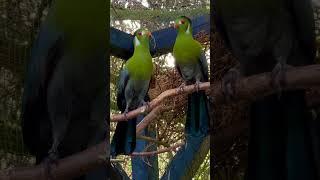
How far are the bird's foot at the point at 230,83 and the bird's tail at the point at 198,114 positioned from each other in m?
0.06

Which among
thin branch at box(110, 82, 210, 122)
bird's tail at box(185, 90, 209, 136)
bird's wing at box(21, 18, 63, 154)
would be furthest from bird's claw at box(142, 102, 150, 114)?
bird's wing at box(21, 18, 63, 154)

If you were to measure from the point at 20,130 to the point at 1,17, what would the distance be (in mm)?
283

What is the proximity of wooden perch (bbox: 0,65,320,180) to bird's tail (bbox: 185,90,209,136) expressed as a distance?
0.07 feet

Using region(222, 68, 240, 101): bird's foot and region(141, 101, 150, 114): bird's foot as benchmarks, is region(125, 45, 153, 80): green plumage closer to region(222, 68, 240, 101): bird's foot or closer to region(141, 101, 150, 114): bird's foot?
region(141, 101, 150, 114): bird's foot

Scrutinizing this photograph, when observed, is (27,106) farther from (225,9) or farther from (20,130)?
(225,9)

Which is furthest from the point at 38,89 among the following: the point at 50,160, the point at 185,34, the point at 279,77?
the point at 279,77

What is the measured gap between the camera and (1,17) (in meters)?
1.27

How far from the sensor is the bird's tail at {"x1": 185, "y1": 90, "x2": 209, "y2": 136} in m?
1.27

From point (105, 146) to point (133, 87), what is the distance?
0.54 feet

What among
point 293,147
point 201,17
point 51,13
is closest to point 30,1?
point 51,13

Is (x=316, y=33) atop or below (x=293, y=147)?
atop

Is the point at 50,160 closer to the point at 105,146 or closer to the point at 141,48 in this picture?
the point at 105,146

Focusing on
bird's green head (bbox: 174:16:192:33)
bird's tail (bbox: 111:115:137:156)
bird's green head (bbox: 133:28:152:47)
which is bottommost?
bird's tail (bbox: 111:115:137:156)

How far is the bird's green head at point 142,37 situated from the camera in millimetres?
1307
